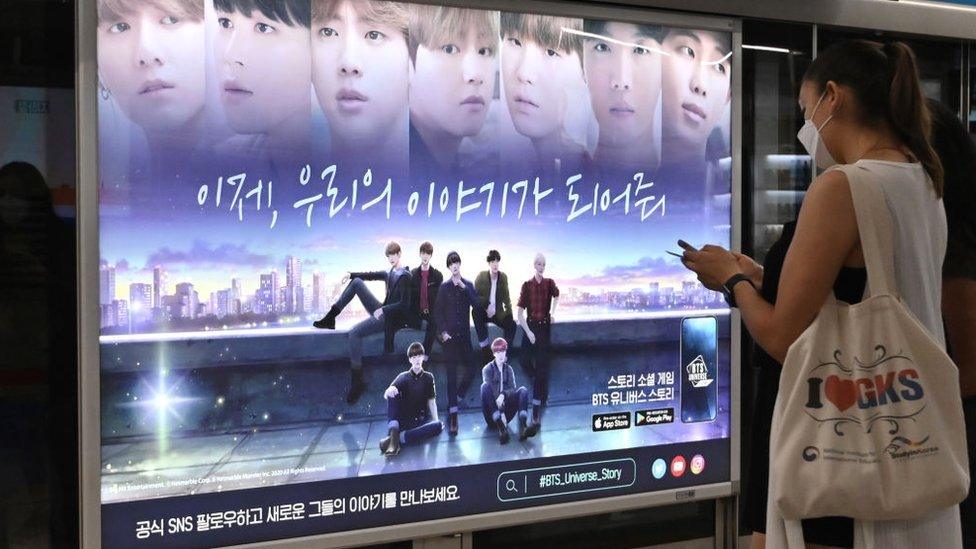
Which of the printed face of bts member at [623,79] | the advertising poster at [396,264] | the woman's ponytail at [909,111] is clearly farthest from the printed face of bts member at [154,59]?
the woman's ponytail at [909,111]

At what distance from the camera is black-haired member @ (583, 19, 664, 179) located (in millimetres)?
3176

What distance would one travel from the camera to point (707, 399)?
3410 millimetres

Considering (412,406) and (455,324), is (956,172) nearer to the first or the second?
(455,324)

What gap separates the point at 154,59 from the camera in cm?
257

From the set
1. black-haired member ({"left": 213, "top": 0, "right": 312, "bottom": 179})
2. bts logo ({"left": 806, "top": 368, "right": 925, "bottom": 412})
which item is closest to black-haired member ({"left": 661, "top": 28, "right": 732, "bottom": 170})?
black-haired member ({"left": 213, "top": 0, "right": 312, "bottom": 179})

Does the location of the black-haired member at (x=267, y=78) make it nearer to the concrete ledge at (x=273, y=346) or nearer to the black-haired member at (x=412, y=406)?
the concrete ledge at (x=273, y=346)

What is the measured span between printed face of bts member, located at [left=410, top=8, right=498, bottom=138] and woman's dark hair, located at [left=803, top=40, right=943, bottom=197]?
134cm

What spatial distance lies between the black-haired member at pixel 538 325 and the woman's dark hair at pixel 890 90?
1394 mm

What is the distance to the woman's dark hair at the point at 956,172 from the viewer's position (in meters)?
2.10

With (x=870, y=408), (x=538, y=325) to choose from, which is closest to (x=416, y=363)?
(x=538, y=325)

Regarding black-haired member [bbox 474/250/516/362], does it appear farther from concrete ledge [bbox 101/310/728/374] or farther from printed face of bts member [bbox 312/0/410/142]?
printed face of bts member [bbox 312/0/410/142]

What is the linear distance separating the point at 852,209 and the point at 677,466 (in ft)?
5.94

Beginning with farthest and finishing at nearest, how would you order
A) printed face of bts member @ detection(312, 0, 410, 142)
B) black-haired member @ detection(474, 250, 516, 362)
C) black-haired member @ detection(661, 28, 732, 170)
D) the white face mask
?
black-haired member @ detection(661, 28, 732, 170)
black-haired member @ detection(474, 250, 516, 362)
printed face of bts member @ detection(312, 0, 410, 142)
the white face mask

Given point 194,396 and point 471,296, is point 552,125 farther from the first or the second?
point 194,396
